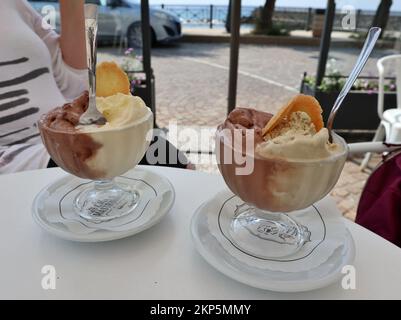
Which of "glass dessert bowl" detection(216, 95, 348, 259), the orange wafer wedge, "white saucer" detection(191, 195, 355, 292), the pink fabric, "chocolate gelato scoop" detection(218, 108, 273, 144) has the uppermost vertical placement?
the orange wafer wedge

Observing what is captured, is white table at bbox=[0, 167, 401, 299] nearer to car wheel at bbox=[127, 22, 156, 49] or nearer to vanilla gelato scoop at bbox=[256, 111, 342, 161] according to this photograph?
vanilla gelato scoop at bbox=[256, 111, 342, 161]

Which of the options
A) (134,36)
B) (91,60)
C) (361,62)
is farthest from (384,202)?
(134,36)

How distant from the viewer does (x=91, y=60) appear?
562mm

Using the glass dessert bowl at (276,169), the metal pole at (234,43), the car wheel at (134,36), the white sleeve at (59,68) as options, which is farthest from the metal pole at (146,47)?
the glass dessert bowl at (276,169)

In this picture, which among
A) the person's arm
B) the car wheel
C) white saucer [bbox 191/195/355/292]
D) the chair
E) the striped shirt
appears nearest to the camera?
white saucer [bbox 191/195/355/292]

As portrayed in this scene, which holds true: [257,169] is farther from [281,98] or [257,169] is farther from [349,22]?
[281,98]

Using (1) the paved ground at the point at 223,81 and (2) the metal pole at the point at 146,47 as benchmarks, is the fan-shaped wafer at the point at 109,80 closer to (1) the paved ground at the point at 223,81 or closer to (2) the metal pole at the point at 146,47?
(1) the paved ground at the point at 223,81

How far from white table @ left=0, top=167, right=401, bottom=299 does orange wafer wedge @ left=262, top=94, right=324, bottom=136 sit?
0.21 metres

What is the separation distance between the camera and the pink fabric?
32.7 inches

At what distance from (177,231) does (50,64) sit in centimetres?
85

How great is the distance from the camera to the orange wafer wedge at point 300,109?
53 cm

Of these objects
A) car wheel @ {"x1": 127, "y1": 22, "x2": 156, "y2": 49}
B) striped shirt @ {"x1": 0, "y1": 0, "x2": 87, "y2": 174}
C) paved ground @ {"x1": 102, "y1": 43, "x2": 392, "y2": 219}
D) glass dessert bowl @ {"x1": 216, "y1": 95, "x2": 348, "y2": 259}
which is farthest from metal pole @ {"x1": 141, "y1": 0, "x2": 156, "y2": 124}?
glass dessert bowl @ {"x1": 216, "y1": 95, "x2": 348, "y2": 259}

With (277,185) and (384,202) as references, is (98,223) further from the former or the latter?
(384,202)

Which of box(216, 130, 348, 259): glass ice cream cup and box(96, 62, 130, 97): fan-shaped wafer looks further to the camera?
box(96, 62, 130, 97): fan-shaped wafer
